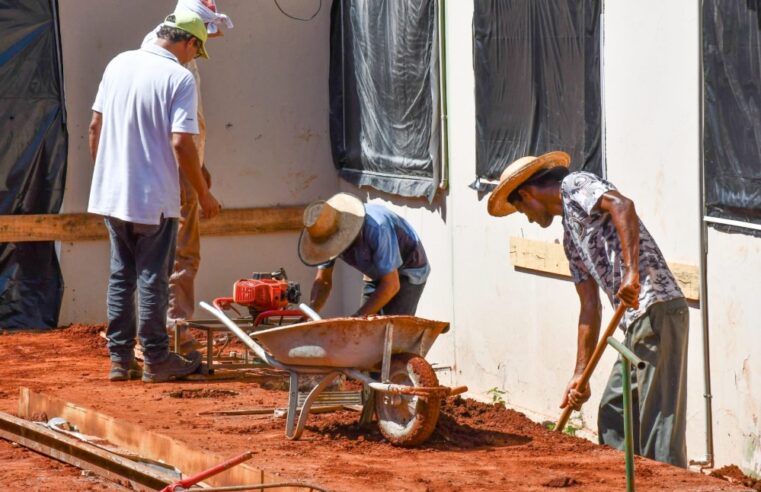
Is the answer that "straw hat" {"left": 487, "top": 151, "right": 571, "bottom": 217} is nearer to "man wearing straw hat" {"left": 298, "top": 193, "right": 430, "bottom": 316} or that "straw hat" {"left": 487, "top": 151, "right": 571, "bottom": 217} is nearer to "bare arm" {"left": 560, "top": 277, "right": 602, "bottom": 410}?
"bare arm" {"left": 560, "top": 277, "right": 602, "bottom": 410}

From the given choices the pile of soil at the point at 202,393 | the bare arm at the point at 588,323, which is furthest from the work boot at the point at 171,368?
the bare arm at the point at 588,323

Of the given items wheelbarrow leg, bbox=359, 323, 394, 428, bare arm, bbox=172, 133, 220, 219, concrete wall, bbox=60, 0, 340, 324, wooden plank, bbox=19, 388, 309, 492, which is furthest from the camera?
concrete wall, bbox=60, 0, 340, 324

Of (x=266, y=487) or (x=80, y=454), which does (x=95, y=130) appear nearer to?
(x=80, y=454)

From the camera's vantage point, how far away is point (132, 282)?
8.45 m

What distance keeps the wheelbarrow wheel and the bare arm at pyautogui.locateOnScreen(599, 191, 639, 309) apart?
1022 millimetres

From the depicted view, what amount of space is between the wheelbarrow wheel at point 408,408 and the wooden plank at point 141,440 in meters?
0.82

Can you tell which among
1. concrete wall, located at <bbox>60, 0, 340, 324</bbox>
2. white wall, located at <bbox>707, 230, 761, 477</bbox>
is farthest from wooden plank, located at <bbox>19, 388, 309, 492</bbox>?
concrete wall, located at <bbox>60, 0, 340, 324</bbox>

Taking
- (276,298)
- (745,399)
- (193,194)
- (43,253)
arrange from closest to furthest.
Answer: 1. (745,399)
2. (276,298)
3. (193,194)
4. (43,253)

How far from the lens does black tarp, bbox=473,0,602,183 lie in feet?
27.1

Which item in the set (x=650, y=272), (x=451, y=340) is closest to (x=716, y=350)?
(x=650, y=272)

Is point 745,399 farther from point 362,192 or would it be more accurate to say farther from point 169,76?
point 362,192

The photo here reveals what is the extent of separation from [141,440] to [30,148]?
503 centimetres

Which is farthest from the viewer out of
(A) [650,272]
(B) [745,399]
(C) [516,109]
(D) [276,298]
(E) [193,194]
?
(E) [193,194]

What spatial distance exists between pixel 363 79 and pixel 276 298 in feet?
12.7
